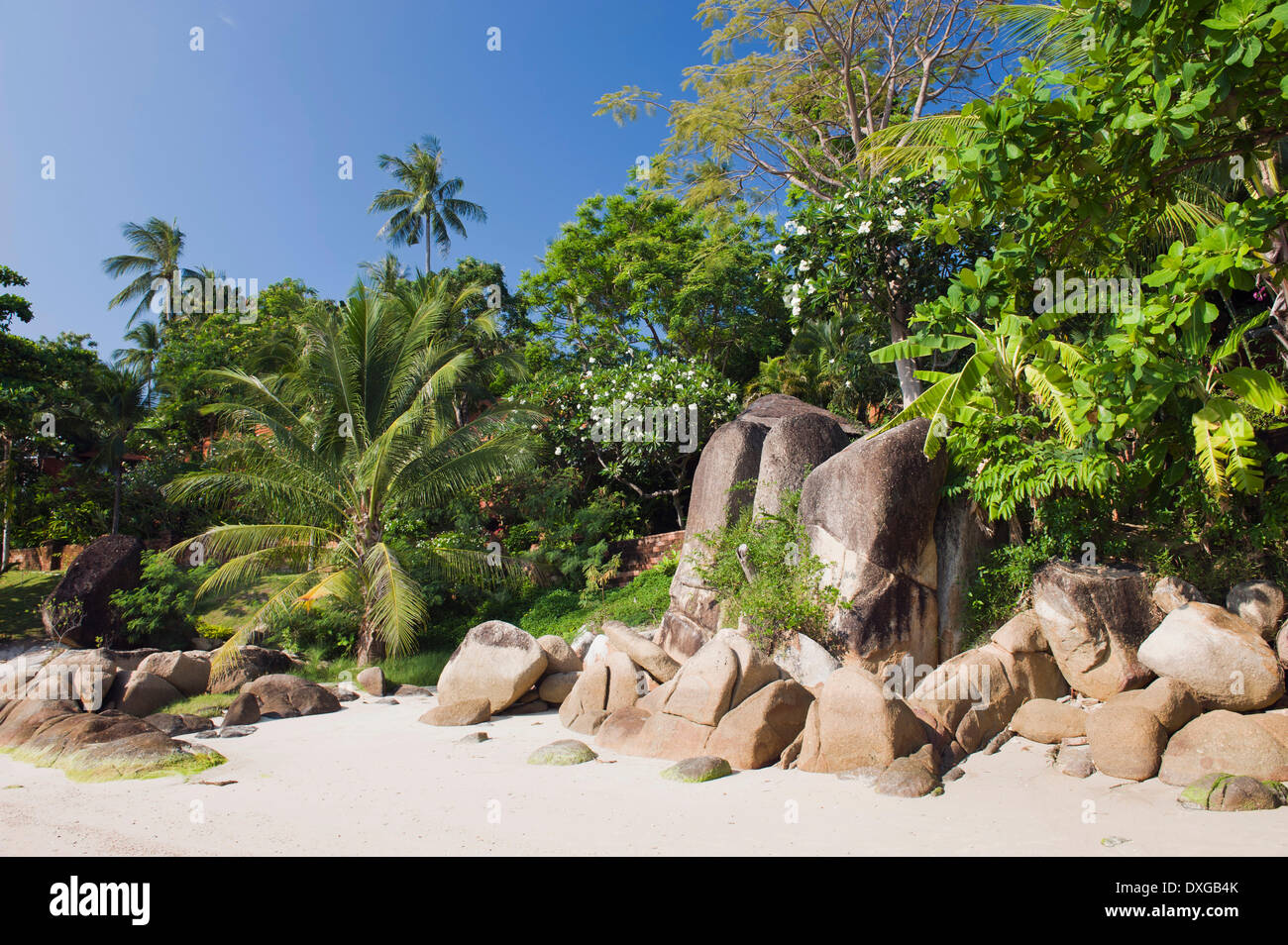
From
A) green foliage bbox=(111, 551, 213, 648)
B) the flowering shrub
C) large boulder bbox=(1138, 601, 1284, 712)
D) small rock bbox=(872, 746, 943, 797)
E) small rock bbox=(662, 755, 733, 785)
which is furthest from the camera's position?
the flowering shrub

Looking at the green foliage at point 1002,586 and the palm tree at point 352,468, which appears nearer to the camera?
the green foliage at point 1002,586

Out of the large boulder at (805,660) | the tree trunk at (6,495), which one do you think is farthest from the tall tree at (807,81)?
the tree trunk at (6,495)

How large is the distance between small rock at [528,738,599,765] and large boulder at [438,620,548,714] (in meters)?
2.34

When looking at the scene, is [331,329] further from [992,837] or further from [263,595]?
[992,837]

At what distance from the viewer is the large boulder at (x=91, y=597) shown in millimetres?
14750

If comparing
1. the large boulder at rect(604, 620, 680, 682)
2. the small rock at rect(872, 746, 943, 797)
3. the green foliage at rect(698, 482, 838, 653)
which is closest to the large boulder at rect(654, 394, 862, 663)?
the green foliage at rect(698, 482, 838, 653)

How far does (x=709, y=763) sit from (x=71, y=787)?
575 cm

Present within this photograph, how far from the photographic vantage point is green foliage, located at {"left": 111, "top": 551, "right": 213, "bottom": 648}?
49.1ft

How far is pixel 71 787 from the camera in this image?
732 cm

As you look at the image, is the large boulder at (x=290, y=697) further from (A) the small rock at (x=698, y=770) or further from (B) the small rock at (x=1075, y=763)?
(B) the small rock at (x=1075, y=763)

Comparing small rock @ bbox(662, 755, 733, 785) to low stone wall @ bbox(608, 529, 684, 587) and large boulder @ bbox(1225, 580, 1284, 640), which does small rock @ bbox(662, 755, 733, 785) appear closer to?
large boulder @ bbox(1225, 580, 1284, 640)

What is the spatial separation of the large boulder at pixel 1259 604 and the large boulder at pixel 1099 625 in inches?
27.4

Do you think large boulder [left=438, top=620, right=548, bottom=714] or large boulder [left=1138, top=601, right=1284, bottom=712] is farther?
large boulder [left=438, top=620, right=548, bottom=714]
